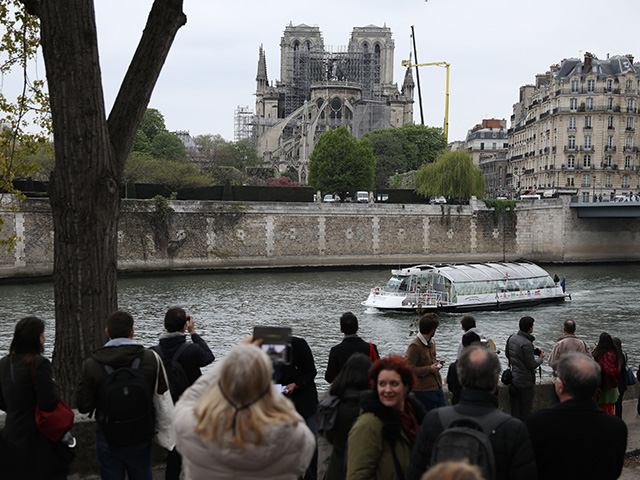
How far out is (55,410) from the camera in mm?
3885

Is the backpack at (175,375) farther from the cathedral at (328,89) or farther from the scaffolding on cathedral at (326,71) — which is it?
the scaffolding on cathedral at (326,71)

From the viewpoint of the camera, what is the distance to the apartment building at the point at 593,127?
172ft

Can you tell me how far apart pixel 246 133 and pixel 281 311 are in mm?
93373

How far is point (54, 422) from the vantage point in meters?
3.87

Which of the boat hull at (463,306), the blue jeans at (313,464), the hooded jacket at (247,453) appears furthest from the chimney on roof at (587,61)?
the hooded jacket at (247,453)

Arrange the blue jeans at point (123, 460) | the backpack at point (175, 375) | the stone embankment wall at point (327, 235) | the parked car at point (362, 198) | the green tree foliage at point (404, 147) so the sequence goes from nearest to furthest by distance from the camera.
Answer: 1. the blue jeans at point (123, 460)
2. the backpack at point (175, 375)
3. the stone embankment wall at point (327, 235)
4. the parked car at point (362, 198)
5. the green tree foliage at point (404, 147)

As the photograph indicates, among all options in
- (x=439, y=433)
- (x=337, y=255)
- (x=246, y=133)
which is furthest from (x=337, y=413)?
(x=246, y=133)

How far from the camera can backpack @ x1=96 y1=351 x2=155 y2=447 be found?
157 inches

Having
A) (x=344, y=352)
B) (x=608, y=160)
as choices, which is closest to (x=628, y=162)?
(x=608, y=160)

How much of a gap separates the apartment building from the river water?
19.4 metres

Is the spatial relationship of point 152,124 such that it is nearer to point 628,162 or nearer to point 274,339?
point 628,162

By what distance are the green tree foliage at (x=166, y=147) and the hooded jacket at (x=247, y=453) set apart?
66.3 meters

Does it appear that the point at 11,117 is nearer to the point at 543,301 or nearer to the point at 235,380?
the point at 235,380

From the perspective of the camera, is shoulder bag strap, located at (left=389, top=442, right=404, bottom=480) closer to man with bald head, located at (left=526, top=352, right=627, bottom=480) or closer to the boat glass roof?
man with bald head, located at (left=526, top=352, right=627, bottom=480)
